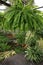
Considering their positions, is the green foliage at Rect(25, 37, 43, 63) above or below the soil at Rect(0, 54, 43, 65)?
above

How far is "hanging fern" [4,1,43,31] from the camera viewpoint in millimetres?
968

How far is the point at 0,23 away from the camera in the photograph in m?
1.10

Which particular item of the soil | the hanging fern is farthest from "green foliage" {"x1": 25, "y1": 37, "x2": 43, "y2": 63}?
the hanging fern

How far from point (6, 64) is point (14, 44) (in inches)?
9.9

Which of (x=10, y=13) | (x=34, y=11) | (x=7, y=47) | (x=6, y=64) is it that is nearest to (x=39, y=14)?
(x=34, y=11)

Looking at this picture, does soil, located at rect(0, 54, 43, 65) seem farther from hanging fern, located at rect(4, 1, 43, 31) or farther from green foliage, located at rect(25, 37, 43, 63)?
hanging fern, located at rect(4, 1, 43, 31)

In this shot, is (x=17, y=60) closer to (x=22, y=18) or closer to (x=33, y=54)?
(x=33, y=54)

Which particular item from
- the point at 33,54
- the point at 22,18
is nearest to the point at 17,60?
the point at 33,54

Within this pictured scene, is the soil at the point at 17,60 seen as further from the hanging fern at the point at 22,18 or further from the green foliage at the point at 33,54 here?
the hanging fern at the point at 22,18

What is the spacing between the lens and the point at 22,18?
978 millimetres

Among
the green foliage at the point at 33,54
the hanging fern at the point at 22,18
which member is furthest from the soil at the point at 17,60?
the hanging fern at the point at 22,18

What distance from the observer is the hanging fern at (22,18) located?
0.97m

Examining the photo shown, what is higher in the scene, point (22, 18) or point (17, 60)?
point (22, 18)

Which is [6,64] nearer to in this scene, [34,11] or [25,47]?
[25,47]
